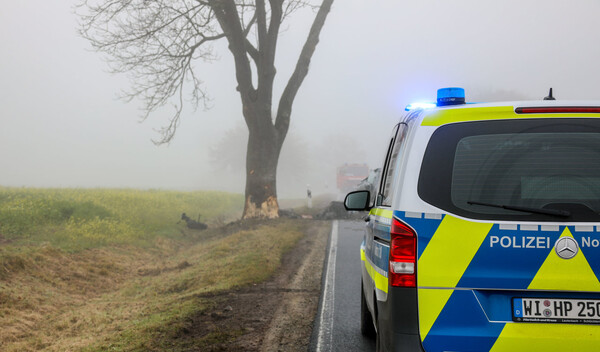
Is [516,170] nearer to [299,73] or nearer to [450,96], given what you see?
[450,96]

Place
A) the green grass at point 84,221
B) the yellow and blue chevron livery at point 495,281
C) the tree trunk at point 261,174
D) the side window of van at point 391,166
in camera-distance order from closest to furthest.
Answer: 1. the yellow and blue chevron livery at point 495,281
2. the side window of van at point 391,166
3. the green grass at point 84,221
4. the tree trunk at point 261,174

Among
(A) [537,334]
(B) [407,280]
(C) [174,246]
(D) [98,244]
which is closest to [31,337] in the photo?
(B) [407,280]

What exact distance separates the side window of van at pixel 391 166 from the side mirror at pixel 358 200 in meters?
0.54

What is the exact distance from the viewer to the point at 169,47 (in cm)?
1850

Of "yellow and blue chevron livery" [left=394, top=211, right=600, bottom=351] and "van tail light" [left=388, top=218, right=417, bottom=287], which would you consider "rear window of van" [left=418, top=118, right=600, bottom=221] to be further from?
"van tail light" [left=388, top=218, right=417, bottom=287]

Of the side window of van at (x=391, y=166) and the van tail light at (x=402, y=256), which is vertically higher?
the side window of van at (x=391, y=166)

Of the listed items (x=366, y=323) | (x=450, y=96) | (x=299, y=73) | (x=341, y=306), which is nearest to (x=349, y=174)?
(x=299, y=73)

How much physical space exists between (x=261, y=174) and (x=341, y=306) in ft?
38.7

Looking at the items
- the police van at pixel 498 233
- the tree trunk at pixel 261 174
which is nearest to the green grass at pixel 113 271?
the tree trunk at pixel 261 174

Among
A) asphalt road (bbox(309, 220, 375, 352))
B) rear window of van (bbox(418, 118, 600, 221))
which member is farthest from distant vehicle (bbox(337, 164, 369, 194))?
rear window of van (bbox(418, 118, 600, 221))

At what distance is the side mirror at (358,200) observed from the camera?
5.06m

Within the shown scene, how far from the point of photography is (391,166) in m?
3.96

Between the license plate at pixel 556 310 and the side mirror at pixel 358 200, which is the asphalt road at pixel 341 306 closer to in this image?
the side mirror at pixel 358 200

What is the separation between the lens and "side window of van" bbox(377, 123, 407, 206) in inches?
143
